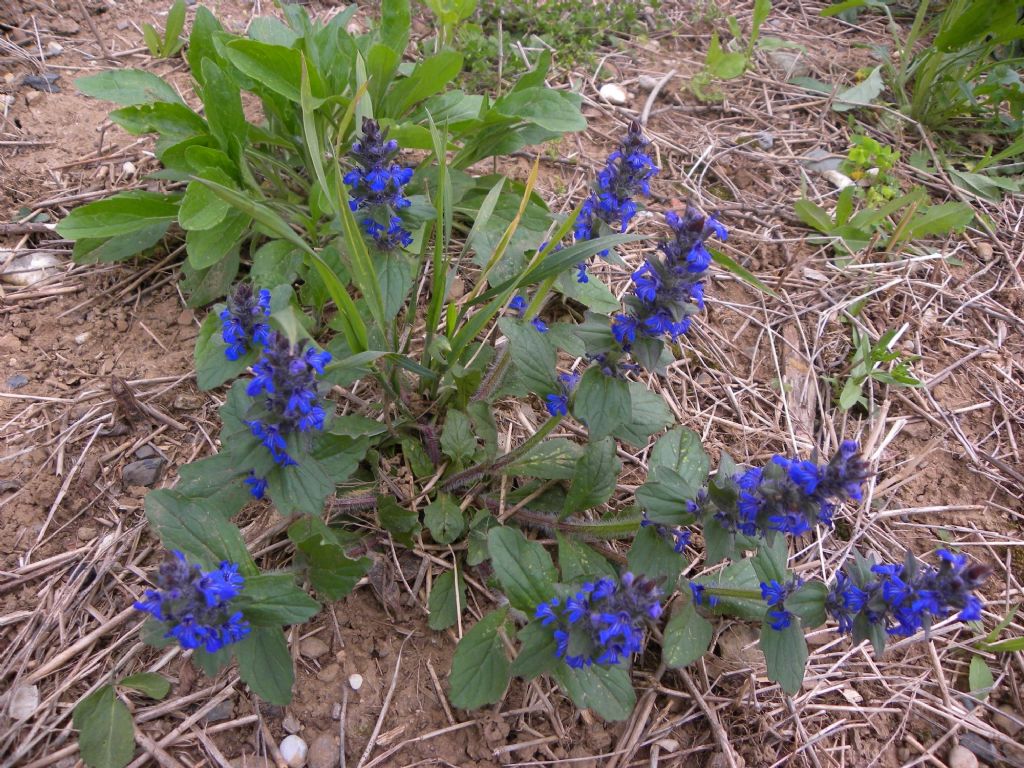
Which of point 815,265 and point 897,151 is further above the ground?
point 897,151

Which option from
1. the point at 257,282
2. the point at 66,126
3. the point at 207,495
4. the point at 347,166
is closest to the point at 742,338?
the point at 347,166

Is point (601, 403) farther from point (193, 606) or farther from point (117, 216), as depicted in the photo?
point (117, 216)

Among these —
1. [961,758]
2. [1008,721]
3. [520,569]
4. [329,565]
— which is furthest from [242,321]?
[1008,721]

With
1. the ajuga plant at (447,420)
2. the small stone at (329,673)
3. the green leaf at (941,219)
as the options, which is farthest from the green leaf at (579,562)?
the green leaf at (941,219)

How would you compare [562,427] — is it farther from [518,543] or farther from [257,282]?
[257,282]

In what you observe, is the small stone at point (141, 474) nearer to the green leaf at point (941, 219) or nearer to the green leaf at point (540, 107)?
the green leaf at point (540, 107)

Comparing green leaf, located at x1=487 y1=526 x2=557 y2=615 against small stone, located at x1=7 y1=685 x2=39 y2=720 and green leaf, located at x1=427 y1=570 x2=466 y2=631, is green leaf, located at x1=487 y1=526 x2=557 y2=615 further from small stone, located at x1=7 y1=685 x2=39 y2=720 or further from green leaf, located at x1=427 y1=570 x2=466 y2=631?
small stone, located at x1=7 y1=685 x2=39 y2=720
